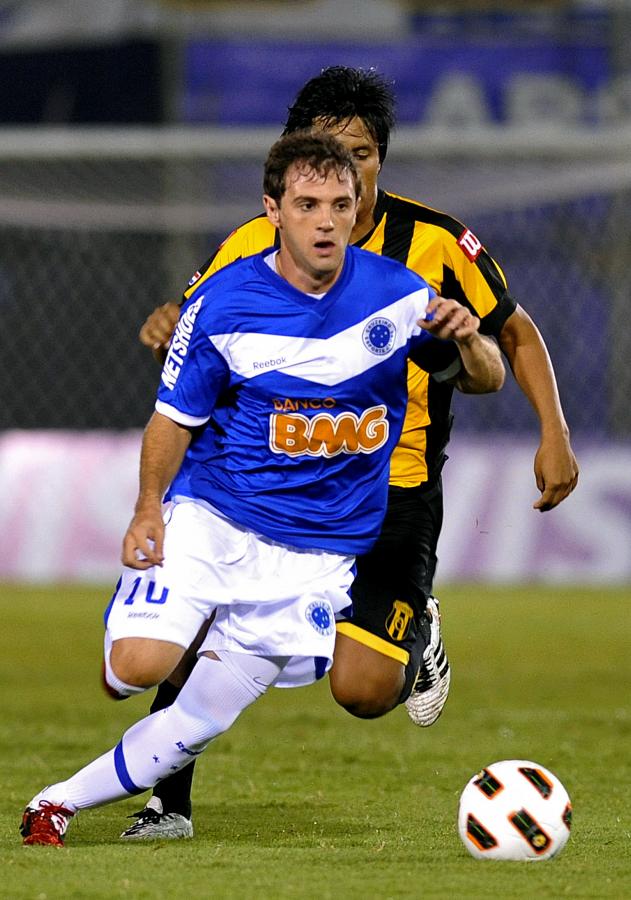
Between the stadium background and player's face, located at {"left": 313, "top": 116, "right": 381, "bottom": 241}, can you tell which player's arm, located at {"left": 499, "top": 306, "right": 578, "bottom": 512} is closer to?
player's face, located at {"left": 313, "top": 116, "right": 381, "bottom": 241}

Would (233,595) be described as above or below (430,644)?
above

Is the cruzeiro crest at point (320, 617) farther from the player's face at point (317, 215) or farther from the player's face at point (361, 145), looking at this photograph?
the player's face at point (361, 145)

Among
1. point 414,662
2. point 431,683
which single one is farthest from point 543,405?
point 431,683

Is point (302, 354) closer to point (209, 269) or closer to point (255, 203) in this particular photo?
point (209, 269)

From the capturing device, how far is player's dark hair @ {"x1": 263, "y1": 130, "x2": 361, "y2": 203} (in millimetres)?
4551

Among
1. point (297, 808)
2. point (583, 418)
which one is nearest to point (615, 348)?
point (583, 418)

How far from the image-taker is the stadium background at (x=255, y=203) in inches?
506

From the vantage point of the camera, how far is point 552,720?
761 cm

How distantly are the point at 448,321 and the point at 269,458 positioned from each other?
640 millimetres

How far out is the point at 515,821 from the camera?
4273 mm

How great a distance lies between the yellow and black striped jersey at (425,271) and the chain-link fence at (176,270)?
828cm

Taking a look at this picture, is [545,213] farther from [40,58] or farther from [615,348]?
[40,58]

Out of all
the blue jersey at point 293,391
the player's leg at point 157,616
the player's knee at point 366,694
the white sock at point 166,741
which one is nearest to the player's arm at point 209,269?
the blue jersey at point 293,391

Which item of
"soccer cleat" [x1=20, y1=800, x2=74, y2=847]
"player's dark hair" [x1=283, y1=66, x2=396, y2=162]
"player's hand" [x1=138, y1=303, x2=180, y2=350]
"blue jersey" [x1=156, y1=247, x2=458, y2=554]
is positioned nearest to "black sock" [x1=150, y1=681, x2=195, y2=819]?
"soccer cleat" [x1=20, y1=800, x2=74, y2=847]
